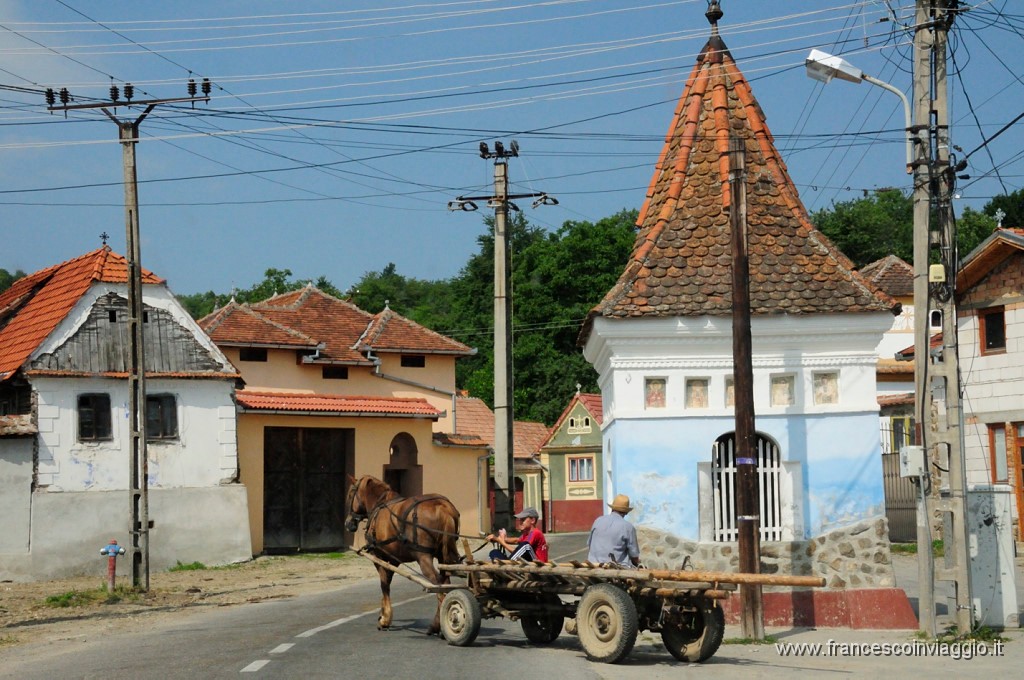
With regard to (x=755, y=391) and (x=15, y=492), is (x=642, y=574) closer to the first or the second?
(x=755, y=391)

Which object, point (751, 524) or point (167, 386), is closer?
point (751, 524)

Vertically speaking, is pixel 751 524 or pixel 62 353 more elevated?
pixel 62 353

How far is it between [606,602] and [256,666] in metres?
3.75

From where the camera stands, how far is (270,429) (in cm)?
3653

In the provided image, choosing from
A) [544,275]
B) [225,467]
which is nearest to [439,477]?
[225,467]

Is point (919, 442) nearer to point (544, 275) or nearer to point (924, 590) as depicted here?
point (924, 590)

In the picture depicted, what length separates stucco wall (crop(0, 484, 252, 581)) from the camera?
95.2 ft

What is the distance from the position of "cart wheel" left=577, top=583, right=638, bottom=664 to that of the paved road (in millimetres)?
184

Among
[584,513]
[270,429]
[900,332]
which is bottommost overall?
[584,513]

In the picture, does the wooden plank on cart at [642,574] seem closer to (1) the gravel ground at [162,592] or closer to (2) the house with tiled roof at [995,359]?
(1) the gravel ground at [162,592]

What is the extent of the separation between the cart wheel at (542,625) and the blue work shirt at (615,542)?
0.85m

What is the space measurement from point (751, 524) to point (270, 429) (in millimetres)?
23416

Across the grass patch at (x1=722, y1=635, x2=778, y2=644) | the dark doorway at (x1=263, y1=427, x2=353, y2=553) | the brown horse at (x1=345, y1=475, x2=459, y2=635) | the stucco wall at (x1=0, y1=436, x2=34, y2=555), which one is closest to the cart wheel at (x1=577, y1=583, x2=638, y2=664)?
the grass patch at (x1=722, y1=635, x2=778, y2=644)

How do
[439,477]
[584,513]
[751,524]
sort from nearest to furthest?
[751,524], [439,477], [584,513]
